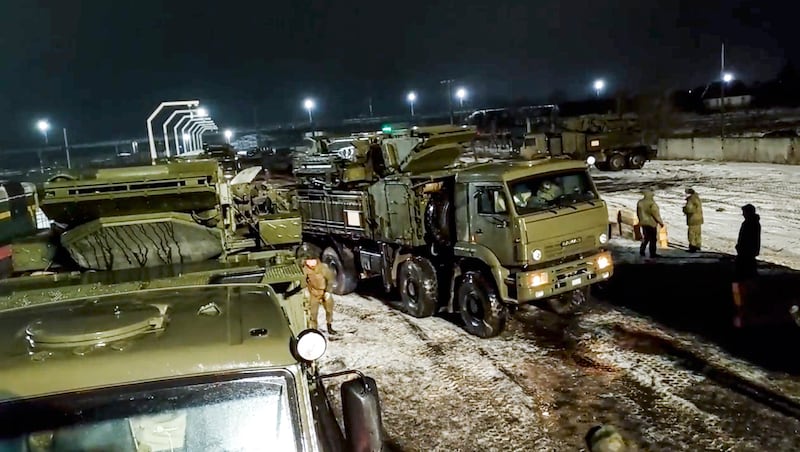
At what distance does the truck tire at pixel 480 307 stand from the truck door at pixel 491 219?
55 cm

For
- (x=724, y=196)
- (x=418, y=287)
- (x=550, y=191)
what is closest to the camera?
(x=550, y=191)

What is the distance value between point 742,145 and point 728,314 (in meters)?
23.4

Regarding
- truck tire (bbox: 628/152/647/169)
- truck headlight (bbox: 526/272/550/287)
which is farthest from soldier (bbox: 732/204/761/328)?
truck tire (bbox: 628/152/647/169)

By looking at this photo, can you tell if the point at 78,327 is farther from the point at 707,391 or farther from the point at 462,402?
the point at 707,391

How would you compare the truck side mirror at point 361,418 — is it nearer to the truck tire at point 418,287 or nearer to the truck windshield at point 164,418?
the truck windshield at point 164,418

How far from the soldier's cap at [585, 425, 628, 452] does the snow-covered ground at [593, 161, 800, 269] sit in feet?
27.8

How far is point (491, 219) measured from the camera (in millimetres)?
10305

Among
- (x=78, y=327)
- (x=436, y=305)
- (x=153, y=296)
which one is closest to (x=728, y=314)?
(x=436, y=305)

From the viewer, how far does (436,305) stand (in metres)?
11.8

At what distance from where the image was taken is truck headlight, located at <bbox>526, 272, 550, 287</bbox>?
32.3 feet

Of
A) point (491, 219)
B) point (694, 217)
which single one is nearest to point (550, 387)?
point (491, 219)

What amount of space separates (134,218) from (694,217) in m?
11.6

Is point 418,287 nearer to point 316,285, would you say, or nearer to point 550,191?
point 316,285

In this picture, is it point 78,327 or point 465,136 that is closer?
point 78,327
